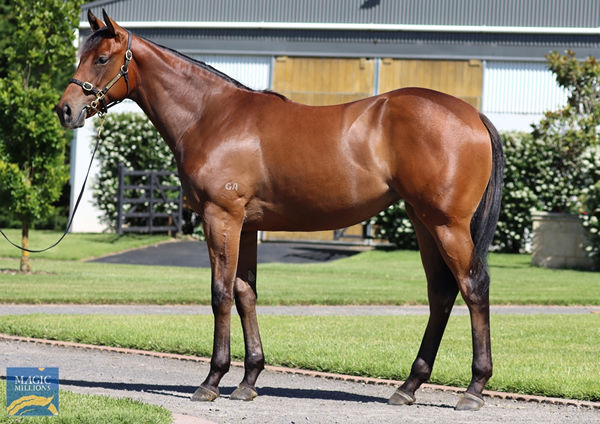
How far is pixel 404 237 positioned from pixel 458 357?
57.7ft

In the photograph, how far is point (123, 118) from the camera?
31.4 m

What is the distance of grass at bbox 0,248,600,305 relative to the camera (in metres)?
14.8

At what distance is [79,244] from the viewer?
26.0 m

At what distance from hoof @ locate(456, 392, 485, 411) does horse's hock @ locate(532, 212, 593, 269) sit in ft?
53.7

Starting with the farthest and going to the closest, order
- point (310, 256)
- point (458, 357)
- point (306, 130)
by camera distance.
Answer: point (310, 256) < point (458, 357) < point (306, 130)

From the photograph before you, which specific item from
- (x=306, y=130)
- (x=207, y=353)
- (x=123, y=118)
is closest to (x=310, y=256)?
(x=123, y=118)

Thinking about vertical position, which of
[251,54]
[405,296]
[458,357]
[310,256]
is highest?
[251,54]

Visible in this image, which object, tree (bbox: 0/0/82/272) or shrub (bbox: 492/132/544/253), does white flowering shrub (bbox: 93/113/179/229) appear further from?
tree (bbox: 0/0/82/272)

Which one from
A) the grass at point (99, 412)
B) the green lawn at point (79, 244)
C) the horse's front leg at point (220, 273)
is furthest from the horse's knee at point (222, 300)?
the green lawn at point (79, 244)

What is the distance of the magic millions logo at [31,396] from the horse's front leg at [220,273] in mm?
1073

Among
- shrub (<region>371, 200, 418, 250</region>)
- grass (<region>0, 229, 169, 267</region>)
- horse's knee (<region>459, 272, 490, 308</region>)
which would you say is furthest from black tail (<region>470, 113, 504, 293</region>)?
shrub (<region>371, 200, 418, 250</region>)

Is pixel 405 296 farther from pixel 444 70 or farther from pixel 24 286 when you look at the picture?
pixel 444 70

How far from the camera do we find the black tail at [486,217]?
23.1ft

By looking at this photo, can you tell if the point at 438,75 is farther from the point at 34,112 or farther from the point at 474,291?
the point at 474,291
